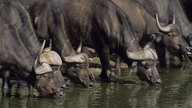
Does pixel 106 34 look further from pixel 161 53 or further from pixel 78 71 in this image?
pixel 161 53

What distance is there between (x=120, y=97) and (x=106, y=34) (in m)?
3.19

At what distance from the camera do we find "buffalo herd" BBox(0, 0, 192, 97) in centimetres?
1507

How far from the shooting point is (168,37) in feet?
70.8

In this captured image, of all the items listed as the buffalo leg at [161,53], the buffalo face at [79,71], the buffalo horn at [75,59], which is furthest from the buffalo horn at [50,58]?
the buffalo leg at [161,53]

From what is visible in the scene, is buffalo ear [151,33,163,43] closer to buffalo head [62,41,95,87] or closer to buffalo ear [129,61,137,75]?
buffalo ear [129,61,137,75]

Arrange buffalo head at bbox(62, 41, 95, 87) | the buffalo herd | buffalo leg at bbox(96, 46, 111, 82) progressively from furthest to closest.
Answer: buffalo leg at bbox(96, 46, 111, 82) < buffalo head at bbox(62, 41, 95, 87) < the buffalo herd

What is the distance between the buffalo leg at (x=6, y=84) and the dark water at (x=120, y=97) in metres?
0.20

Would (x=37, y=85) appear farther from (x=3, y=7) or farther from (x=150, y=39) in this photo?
(x=150, y=39)

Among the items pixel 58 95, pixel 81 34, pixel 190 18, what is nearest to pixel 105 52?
pixel 81 34

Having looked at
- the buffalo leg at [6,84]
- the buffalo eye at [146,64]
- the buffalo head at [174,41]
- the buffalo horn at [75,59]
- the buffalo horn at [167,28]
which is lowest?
the buffalo leg at [6,84]

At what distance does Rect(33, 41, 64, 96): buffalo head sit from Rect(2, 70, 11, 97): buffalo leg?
0.82 metres

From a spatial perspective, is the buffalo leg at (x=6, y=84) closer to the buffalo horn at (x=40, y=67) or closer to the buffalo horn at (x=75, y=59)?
the buffalo horn at (x=40, y=67)

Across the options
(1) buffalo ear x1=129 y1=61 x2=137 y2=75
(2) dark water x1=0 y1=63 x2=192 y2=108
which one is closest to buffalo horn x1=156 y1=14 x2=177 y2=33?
(2) dark water x1=0 y1=63 x2=192 y2=108

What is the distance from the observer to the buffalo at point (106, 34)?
18203 millimetres
